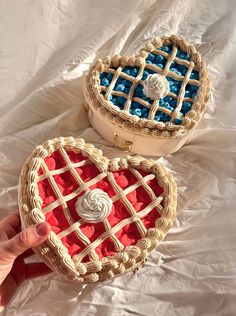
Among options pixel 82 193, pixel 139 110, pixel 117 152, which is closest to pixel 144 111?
pixel 139 110

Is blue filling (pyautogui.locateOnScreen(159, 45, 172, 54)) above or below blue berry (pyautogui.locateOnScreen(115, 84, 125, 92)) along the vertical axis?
above

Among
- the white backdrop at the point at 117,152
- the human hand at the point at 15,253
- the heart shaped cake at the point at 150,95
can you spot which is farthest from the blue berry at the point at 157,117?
the human hand at the point at 15,253

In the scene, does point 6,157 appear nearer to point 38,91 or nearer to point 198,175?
point 38,91

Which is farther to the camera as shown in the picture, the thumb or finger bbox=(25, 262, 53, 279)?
finger bbox=(25, 262, 53, 279)

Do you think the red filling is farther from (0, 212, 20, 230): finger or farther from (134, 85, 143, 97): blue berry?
(134, 85, 143, 97): blue berry

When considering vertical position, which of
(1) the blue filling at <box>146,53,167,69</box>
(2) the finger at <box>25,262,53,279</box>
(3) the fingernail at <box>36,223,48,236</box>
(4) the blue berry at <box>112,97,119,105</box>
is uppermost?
(1) the blue filling at <box>146,53,167,69</box>

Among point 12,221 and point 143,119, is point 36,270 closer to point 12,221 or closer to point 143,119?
point 12,221

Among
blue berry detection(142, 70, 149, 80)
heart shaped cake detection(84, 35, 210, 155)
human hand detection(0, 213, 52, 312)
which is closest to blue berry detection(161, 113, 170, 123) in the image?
heart shaped cake detection(84, 35, 210, 155)
